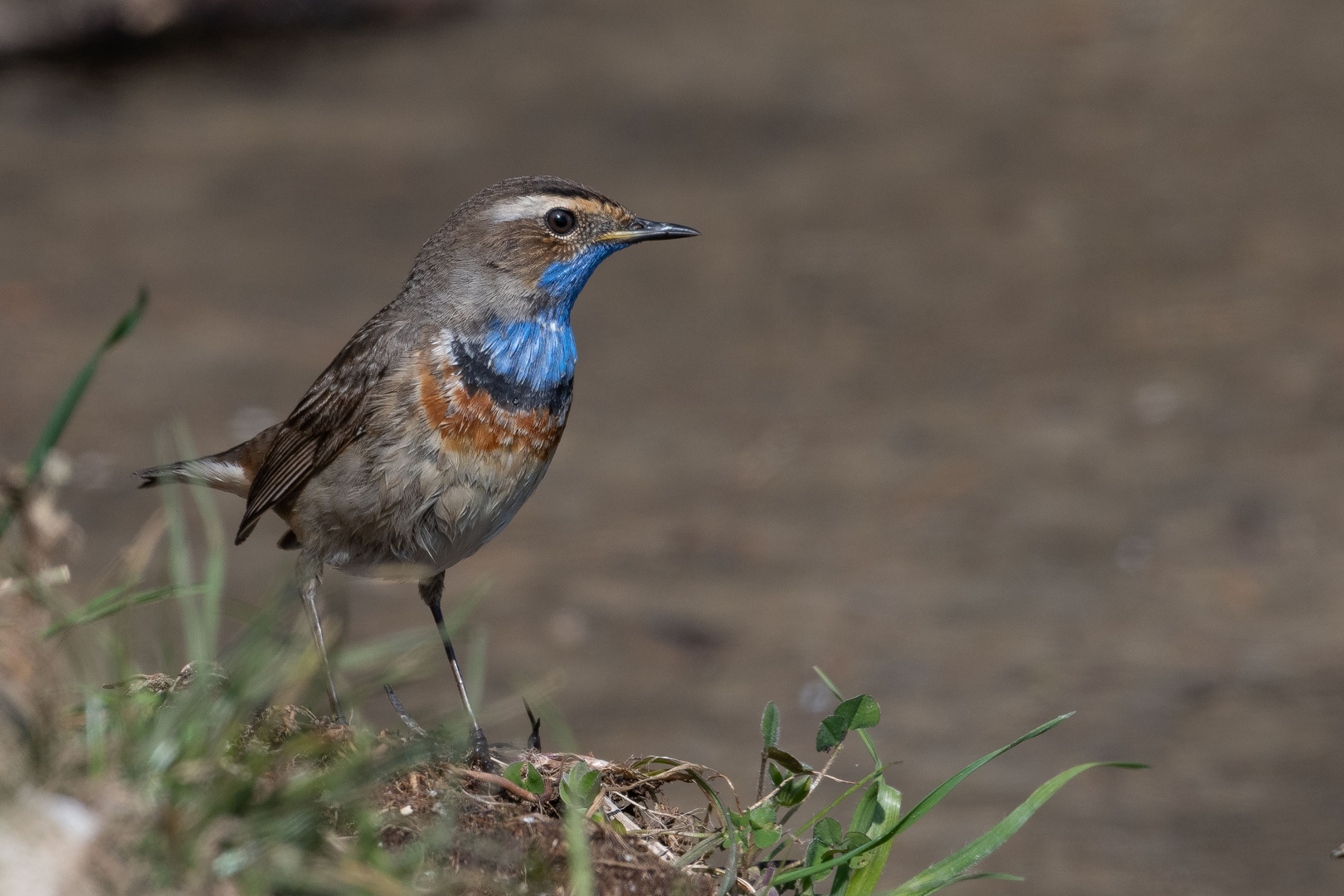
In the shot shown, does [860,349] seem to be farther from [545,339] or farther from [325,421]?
[325,421]

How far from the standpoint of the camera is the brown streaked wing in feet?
16.3

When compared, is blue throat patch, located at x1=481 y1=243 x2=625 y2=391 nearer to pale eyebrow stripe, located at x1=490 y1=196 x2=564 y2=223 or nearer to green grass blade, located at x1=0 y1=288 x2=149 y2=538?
pale eyebrow stripe, located at x1=490 y1=196 x2=564 y2=223

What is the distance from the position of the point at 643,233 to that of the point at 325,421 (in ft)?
4.28

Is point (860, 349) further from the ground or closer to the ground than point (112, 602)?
closer to the ground

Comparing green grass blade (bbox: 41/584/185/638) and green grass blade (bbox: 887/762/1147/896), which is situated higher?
green grass blade (bbox: 41/584/185/638)

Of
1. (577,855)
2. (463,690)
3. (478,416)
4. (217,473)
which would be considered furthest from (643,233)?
(577,855)

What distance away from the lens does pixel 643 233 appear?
17.0ft

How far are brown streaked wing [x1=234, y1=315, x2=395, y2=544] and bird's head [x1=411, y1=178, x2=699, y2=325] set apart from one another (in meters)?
0.32

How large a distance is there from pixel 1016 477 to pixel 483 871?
7.43 m

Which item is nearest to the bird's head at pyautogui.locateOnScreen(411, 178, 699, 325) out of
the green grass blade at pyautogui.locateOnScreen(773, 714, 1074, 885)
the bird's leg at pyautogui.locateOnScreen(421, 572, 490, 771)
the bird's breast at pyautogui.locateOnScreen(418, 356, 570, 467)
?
the bird's breast at pyautogui.locateOnScreen(418, 356, 570, 467)

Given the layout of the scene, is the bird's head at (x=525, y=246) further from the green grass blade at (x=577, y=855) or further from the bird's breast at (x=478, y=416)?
the green grass blade at (x=577, y=855)

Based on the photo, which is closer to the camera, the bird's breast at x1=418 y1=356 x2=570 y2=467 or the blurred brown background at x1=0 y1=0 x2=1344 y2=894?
the bird's breast at x1=418 y1=356 x2=570 y2=467

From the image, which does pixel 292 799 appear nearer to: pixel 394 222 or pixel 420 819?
pixel 420 819

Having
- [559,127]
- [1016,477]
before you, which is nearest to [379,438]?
[1016,477]
